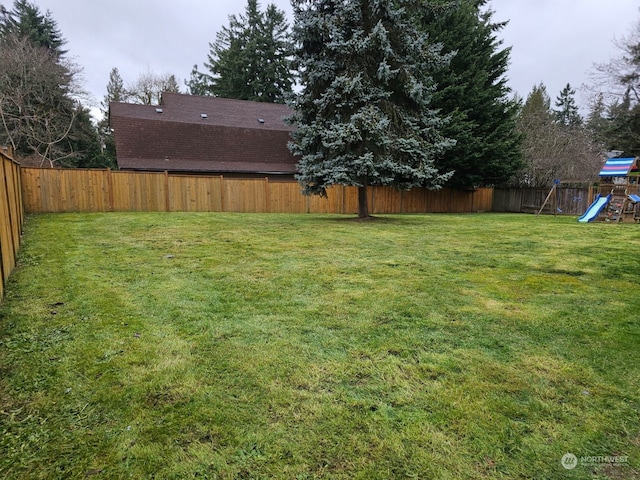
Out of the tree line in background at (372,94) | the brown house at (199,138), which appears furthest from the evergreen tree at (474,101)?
the brown house at (199,138)

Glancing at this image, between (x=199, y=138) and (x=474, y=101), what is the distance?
1368 cm

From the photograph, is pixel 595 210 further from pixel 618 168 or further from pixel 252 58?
pixel 252 58

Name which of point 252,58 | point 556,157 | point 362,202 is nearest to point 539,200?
point 556,157

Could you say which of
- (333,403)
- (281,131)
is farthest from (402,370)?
(281,131)

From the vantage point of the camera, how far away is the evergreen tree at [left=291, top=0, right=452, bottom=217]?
33.1ft

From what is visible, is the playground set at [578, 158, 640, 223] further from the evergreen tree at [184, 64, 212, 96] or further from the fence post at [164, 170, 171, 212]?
the evergreen tree at [184, 64, 212, 96]

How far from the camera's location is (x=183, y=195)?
13984 millimetres

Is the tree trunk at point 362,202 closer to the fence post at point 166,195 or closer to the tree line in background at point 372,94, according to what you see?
the tree line in background at point 372,94

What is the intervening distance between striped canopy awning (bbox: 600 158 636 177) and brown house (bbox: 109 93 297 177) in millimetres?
12650

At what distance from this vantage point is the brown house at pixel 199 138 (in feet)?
55.9

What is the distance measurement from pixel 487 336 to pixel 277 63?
33.1 meters

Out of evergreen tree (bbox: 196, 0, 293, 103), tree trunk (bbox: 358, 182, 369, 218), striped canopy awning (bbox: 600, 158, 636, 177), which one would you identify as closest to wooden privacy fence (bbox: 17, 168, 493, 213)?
tree trunk (bbox: 358, 182, 369, 218)

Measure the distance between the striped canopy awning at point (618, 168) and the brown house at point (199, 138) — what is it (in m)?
12.6

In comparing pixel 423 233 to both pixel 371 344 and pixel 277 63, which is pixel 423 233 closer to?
pixel 371 344
